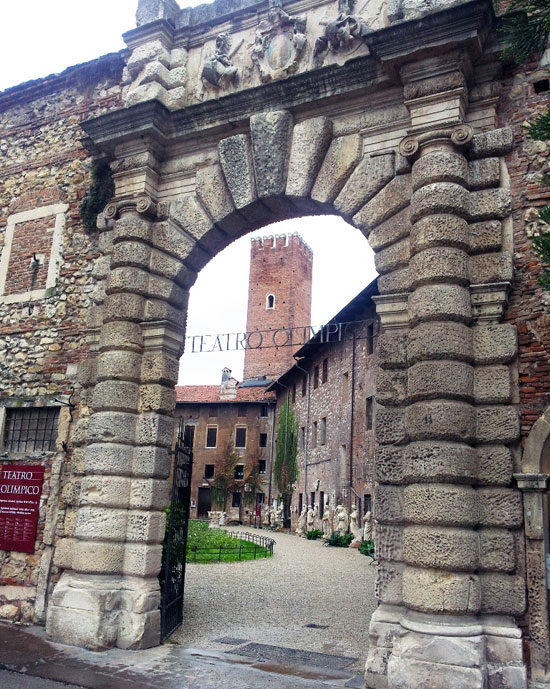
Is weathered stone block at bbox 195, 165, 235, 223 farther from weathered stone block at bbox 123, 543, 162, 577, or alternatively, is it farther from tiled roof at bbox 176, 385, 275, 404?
tiled roof at bbox 176, 385, 275, 404

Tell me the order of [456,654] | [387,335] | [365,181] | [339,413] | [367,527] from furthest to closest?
1. [339,413]
2. [367,527]
3. [365,181]
4. [387,335]
5. [456,654]

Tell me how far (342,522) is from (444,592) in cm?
1870

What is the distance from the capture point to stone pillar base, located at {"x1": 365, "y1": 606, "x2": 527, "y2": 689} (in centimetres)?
488

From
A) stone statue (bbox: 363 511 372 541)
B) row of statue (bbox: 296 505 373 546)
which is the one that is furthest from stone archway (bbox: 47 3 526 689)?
row of statue (bbox: 296 505 373 546)

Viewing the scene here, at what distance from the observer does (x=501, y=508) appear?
5.37 meters

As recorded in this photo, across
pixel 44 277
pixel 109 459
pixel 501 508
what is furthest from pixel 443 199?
pixel 44 277

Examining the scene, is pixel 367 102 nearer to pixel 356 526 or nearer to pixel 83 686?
pixel 83 686

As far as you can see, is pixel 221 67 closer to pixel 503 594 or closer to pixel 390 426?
pixel 390 426

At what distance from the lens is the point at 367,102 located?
697 centimetres

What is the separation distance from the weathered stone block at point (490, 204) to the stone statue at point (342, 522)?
1850 centimetres

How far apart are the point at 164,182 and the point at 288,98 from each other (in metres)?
1.90

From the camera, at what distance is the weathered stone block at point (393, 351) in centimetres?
609

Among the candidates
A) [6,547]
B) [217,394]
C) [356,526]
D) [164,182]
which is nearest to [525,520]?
[164,182]

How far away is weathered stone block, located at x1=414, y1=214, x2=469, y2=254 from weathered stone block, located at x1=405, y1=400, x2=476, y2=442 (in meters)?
1.45
